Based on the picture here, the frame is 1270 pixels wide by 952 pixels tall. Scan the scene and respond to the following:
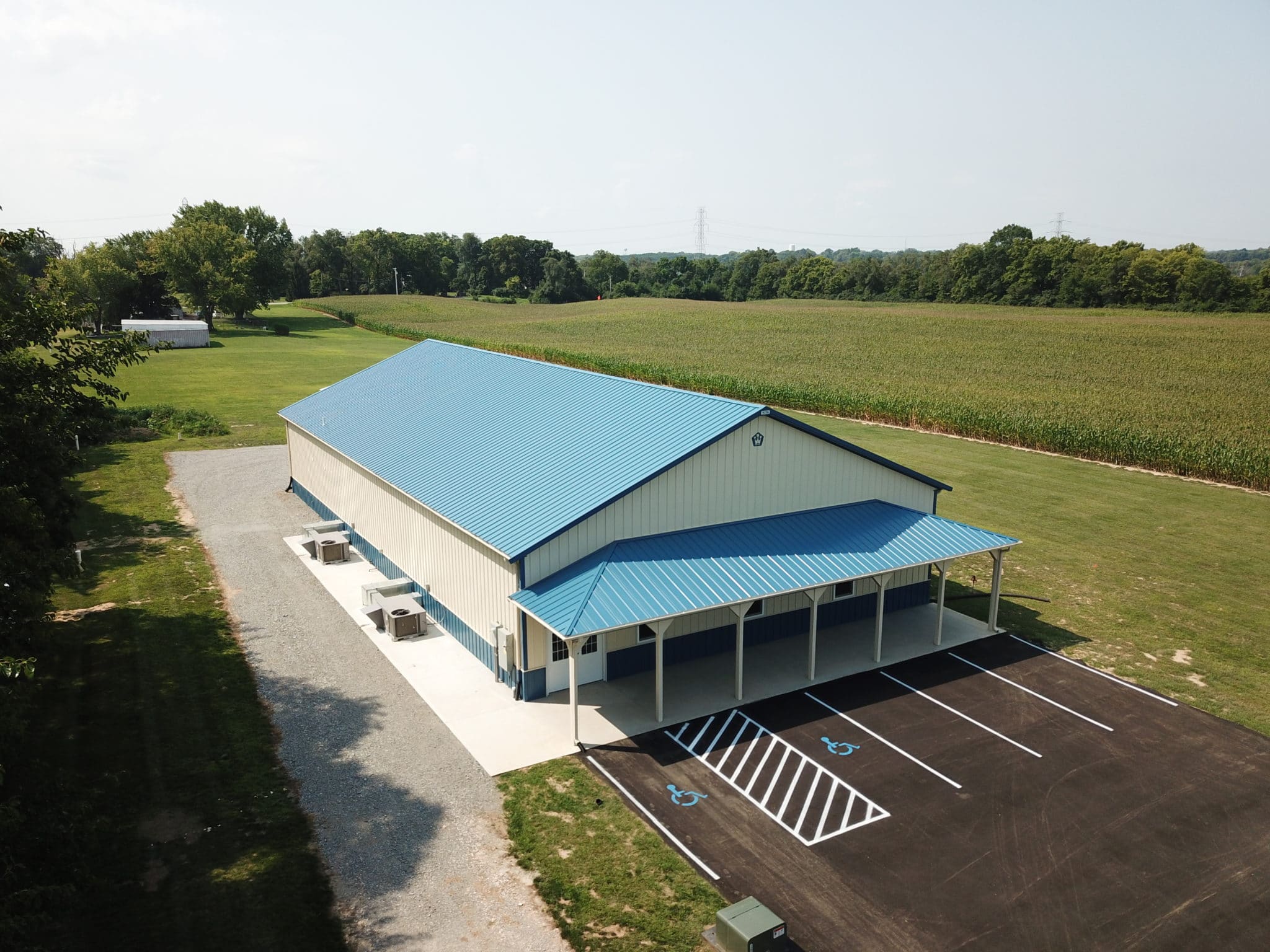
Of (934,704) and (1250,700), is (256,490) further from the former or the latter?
(1250,700)

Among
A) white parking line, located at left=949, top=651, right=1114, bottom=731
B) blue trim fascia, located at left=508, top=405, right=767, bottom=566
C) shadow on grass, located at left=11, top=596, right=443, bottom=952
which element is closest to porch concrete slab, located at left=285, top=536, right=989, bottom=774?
white parking line, located at left=949, top=651, right=1114, bottom=731

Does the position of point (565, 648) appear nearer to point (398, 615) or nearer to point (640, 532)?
point (640, 532)

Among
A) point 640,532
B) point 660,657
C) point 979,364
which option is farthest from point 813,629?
point 979,364

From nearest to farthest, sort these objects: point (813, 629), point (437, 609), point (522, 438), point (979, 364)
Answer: point (813, 629) → point (437, 609) → point (522, 438) → point (979, 364)

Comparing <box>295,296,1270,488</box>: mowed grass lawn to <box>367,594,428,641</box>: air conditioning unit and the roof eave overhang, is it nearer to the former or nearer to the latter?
the roof eave overhang

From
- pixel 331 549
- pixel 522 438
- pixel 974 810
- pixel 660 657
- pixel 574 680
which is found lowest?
pixel 974 810
